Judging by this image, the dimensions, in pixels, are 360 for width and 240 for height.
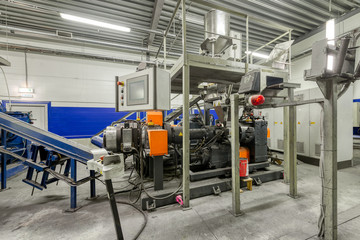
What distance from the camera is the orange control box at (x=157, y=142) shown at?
2.12m

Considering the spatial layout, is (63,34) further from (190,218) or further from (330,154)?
(330,154)

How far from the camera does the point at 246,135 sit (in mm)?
3033

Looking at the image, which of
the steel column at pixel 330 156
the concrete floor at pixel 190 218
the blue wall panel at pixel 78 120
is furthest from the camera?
the blue wall panel at pixel 78 120

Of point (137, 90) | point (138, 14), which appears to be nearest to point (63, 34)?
point (138, 14)

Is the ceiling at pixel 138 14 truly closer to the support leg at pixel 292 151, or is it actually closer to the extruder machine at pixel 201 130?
the extruder machine at pixel 201 130

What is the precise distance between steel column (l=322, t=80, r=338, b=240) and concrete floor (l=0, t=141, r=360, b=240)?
0.34 metres

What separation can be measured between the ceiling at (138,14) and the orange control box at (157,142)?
230cm

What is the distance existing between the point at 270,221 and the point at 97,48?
7386 millimetres

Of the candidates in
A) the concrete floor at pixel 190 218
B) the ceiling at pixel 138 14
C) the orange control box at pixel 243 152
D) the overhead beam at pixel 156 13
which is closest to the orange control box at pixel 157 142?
the concrete floor at pixel 190 218

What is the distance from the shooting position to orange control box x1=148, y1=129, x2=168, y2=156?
2125 mm

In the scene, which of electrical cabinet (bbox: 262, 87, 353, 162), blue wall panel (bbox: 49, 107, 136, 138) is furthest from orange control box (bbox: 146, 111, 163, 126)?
blue wall panel (bbox: 49, 107, 136, 138)

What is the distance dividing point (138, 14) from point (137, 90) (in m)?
3.86

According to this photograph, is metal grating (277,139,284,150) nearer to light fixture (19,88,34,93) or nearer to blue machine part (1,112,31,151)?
blue machine part (1,112,31,151)

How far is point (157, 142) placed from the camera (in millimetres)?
2152
